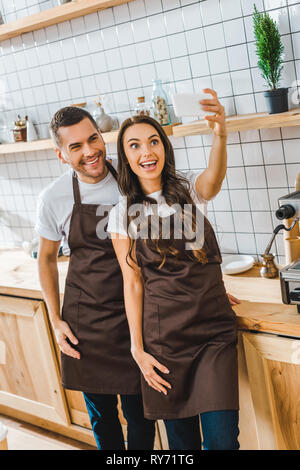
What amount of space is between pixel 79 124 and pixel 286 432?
1317 mm

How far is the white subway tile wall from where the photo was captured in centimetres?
204

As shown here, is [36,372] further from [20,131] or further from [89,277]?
[20,131]

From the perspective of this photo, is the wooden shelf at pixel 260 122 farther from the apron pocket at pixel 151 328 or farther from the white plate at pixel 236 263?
the apron pocket at pixel 151 328

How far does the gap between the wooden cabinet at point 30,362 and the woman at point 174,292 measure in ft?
2.84

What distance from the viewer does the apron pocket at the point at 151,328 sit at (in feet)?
5.38

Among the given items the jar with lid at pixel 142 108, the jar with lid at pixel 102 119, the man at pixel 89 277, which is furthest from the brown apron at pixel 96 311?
the jar with lid at pixel 102 119

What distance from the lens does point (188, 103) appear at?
1.47 metres

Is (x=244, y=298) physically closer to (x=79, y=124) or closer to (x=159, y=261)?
(x=159, y=261)

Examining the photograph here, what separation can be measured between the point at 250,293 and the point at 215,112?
0.76 m

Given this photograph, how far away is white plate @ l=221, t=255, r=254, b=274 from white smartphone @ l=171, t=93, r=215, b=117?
0.86 metres

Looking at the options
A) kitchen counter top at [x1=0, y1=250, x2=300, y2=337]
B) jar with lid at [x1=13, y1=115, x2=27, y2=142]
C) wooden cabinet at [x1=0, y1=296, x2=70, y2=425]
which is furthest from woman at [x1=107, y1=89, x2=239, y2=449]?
jar with lid at [x1=13, y1=115, x2=27, y2=142]

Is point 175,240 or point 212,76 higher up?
point 212,76
